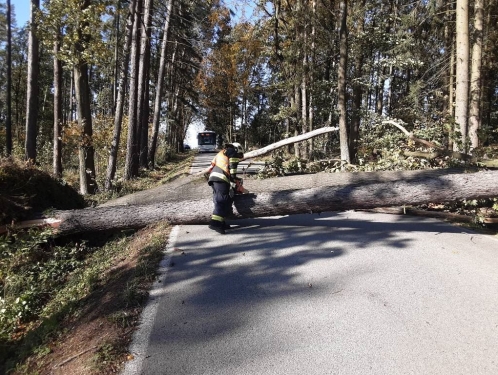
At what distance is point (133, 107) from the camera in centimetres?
1562

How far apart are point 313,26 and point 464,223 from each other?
13.4 m

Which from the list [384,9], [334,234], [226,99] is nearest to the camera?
[334,234]

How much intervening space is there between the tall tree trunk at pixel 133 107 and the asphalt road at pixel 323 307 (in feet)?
34.0

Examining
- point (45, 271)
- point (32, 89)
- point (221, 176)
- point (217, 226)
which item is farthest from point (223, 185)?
point (32, 89)

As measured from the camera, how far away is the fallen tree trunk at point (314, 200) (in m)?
6.70

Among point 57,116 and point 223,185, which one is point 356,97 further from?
point 223,185

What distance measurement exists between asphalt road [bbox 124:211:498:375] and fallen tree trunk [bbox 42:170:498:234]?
2.35ft

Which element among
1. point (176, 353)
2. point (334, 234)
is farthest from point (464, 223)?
point (176, 353)

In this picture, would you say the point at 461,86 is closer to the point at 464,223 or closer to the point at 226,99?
the point at 464,223

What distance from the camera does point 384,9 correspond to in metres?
19.9

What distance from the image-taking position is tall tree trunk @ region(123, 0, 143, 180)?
15039 mm

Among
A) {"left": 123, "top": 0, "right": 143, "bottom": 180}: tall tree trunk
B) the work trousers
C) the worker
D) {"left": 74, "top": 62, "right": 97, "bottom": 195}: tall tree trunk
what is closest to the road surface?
the worker

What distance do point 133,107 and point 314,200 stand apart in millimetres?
11068

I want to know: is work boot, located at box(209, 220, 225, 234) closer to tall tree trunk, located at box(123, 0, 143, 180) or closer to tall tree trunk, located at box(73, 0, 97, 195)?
tall tree trunk, located at box(73, 0, 97, 195)
